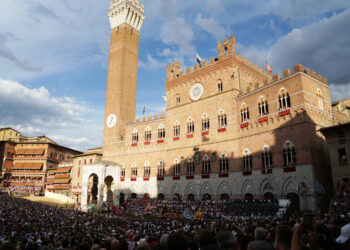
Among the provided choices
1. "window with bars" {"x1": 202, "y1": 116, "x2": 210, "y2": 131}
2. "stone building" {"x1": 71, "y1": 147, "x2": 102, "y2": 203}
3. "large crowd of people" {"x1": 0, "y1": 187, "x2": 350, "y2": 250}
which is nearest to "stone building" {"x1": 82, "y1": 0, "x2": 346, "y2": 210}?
"window with bars" {"x1": 202, "y1": 116, "x2": 210, "y2": 131}

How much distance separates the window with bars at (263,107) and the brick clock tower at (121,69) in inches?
1011

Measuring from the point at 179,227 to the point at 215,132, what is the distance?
63.0 feet

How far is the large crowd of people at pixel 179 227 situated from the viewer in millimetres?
4254

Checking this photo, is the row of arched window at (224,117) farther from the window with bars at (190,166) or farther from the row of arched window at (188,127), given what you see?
the window with bars at (190,166)

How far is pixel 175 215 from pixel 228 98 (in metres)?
15.8

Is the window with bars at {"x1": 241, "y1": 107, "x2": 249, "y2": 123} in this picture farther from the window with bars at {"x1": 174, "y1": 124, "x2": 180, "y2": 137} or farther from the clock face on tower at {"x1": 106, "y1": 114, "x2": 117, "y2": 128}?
the clock face on tower at {"x1": 106, "y1": 114, "x2": 117, "y2": 128}

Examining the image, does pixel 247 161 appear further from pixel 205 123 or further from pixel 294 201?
pixel 205 123

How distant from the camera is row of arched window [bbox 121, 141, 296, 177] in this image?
28.0m

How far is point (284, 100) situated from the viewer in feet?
96.6

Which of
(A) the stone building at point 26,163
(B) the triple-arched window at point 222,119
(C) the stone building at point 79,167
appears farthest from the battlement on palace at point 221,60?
(A) the stone building at point 26,163

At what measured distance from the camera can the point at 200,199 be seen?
116ft

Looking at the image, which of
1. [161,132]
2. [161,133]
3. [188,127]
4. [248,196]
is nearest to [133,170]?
[161,133]

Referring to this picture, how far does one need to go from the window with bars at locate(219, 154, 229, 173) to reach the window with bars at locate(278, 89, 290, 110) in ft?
30.6

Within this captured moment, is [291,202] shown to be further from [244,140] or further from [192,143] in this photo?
[192,143]
